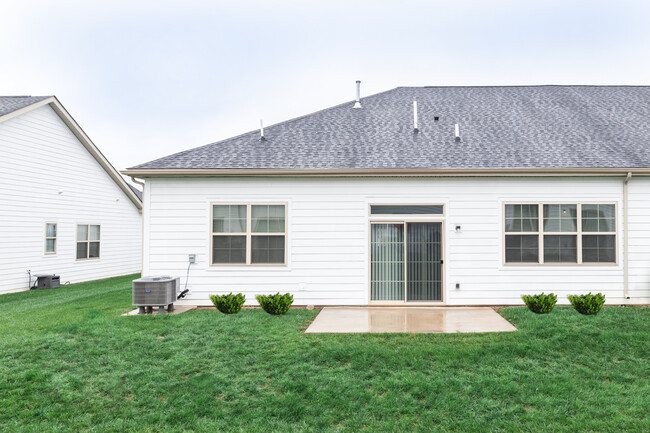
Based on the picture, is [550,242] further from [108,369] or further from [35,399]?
[35,399]

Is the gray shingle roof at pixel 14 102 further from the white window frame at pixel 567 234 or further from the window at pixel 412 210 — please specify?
the white window frame at pixel 567 234

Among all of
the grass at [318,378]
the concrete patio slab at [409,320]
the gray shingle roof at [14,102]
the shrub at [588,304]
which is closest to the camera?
the grass at [318,378]

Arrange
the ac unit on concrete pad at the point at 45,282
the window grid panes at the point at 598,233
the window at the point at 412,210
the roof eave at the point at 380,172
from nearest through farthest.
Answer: the roof eave at the point at 380,172 < the window grid panes at the point at 598,233 < the window at the point at 412,210 < the ac unit on concrete pad at the point at 45,282

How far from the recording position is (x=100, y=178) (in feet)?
56.0

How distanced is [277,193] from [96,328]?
473cm

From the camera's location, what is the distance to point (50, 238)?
47.1ft

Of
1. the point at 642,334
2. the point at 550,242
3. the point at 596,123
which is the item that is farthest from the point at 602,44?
the point at 642,334

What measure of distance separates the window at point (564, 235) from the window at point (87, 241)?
51.8ft

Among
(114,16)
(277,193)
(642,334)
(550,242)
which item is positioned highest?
(114,16)

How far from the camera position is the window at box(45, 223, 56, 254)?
1425 centimetres

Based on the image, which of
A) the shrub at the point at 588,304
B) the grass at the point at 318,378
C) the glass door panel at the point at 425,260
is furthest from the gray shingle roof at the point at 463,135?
the grass at the point at 318,378

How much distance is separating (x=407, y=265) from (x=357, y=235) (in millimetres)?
1446

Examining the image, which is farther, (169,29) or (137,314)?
(169,29)

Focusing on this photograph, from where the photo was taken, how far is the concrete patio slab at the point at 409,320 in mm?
7258
